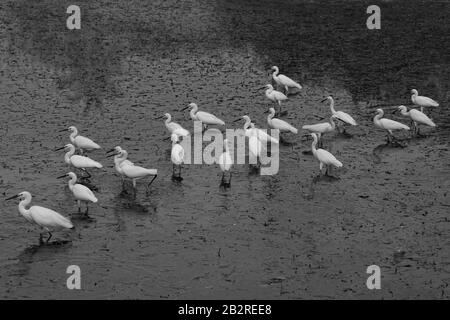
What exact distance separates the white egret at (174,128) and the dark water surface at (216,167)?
0.55 metres

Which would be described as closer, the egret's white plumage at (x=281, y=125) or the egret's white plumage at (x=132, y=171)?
the egret's white plumage at (x=132, y=171)

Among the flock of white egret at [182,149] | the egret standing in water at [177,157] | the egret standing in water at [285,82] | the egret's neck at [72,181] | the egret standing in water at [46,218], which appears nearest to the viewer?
the egret standing in water at [46,218]

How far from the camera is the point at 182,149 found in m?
23.0

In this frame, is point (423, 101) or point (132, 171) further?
point (423, 101)

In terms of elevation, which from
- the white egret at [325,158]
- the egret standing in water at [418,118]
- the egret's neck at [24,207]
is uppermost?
the egret standing in water at [418,118]

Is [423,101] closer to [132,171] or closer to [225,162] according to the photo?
[225,162]

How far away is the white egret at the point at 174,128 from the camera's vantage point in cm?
2512

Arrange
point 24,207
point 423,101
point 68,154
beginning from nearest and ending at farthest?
point 24,207 < point 68,154 < point 423,101

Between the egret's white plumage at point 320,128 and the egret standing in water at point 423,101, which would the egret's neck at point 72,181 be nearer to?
the egret's white plumage at point 320,128

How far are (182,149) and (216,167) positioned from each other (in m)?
1.30

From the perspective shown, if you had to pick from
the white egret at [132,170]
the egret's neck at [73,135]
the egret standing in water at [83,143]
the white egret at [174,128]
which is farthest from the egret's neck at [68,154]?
the white egret at [174,128]

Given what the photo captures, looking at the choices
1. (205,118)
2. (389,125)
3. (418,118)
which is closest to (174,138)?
(205,118)

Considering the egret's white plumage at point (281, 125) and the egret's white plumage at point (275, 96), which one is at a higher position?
the egret's white plumage at point (275, 96)
